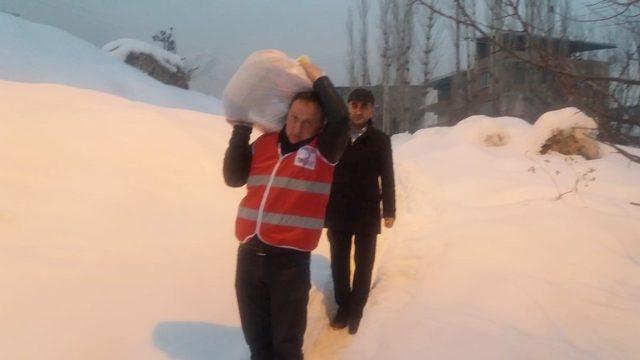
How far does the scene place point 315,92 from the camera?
2191 millimetres

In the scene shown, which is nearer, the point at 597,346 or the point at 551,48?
the point at 551,48

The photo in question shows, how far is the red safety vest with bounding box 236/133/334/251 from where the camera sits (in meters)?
2.11

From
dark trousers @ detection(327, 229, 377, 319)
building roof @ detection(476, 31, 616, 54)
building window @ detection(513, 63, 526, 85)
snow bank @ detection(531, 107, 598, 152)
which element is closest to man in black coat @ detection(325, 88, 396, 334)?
dark trousers @ detection(327, 229, 377, 319)

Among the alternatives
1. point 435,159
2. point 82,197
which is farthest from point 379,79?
point 82,197

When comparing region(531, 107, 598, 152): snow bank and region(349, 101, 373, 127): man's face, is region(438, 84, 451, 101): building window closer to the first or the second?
region(531, 107, 598, 152): snow bank

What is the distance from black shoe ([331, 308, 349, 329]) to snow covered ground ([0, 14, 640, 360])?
0.19ft

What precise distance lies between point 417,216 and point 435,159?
499cm

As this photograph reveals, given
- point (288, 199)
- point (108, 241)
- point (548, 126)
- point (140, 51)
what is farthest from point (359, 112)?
point (140, 51)

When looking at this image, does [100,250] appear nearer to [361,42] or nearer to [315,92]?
[315,92]

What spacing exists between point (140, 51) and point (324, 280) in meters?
16.1

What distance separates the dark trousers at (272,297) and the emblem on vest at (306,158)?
1.22 feet

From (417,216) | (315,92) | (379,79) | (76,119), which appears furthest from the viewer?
(379,79)

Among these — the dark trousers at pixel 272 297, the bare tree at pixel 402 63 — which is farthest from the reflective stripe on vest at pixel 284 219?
the bare tree at pixel 402 63

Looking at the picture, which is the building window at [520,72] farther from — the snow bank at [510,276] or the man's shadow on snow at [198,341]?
the man's shadow on snow at [198,341]
